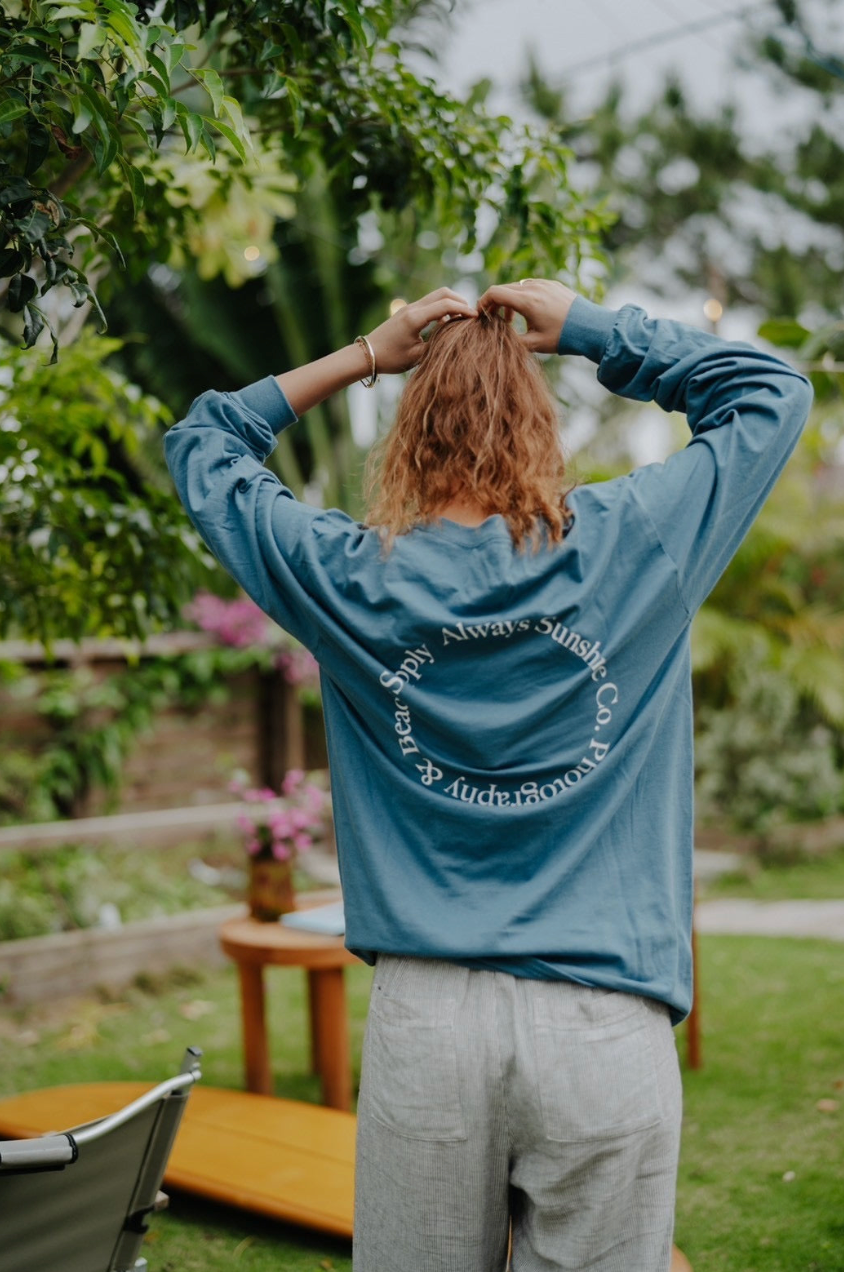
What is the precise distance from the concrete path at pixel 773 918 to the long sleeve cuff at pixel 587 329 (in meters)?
5.75

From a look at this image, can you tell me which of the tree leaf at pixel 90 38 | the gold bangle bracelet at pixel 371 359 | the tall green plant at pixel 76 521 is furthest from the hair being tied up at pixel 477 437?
the tall green plant at pixel 76 521

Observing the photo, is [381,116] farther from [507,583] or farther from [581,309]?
[507,583]

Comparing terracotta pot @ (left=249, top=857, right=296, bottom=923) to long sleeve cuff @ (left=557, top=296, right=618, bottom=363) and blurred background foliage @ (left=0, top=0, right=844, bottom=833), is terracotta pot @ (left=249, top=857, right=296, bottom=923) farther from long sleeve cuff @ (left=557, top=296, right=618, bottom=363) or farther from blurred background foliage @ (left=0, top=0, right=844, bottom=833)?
long sleeve cuff @ (left=557, top=296, right=618, bottom=363)

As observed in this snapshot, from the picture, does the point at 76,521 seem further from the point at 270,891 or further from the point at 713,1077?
the point at 713,1077

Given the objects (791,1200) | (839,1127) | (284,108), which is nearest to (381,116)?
(284,108)

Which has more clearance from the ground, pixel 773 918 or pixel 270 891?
pixel 270 891

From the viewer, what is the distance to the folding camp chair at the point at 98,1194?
2.11 m

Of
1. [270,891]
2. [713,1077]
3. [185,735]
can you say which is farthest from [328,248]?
[713,1077]

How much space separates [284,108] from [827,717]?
24.1ft

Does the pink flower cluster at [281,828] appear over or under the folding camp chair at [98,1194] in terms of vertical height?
over

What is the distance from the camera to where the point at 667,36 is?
27.6ft

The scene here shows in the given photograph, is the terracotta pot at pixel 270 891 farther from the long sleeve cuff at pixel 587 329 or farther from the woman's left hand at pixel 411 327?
the long sleeve cuff at pixel 587 329

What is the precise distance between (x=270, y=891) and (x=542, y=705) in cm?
327

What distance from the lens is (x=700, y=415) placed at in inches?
63.9
